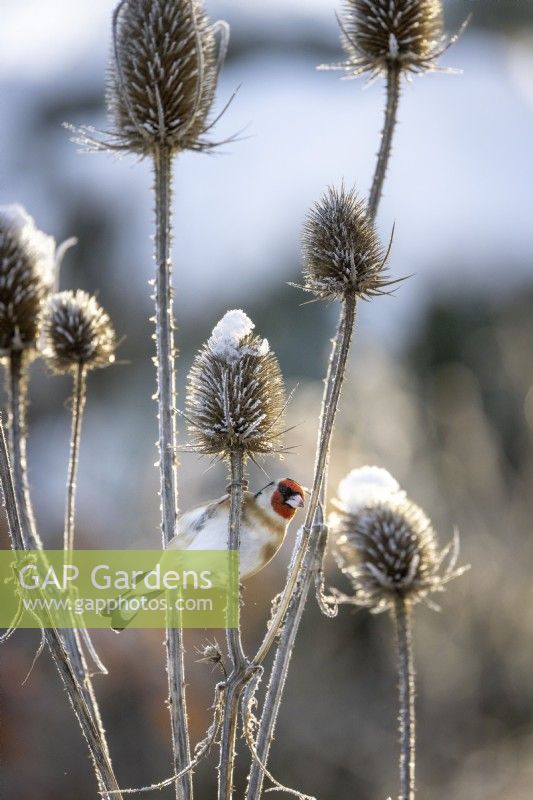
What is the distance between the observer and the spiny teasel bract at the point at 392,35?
2.14 meters

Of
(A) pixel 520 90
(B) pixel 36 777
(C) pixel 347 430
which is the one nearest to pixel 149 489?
(C) pixel 347 430

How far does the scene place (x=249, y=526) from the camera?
1.88 m

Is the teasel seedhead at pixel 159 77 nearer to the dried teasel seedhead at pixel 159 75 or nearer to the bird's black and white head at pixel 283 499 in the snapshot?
the dried teasel seedhead at pixel 159 75

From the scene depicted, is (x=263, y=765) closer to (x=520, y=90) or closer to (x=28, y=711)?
(x=28, y=711)

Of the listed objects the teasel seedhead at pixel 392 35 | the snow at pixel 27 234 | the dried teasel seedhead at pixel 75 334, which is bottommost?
the dried teasel seedhead at pixel 75 334

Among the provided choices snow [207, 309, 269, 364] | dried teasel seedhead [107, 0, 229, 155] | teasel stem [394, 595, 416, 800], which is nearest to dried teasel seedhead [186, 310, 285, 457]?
snow [207, 309, 269, 364]

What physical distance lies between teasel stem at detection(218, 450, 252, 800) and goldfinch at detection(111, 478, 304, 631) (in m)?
0.19

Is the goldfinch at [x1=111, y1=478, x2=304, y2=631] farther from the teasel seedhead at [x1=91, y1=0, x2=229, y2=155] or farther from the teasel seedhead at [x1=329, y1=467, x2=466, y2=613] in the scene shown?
the teasel seedhead at [x1=91, y1=0, x2=229, y2=155]

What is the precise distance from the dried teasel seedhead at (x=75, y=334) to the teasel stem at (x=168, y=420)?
22 centimetres

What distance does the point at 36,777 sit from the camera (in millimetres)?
5105

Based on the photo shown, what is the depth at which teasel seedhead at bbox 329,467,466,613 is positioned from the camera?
1.72m

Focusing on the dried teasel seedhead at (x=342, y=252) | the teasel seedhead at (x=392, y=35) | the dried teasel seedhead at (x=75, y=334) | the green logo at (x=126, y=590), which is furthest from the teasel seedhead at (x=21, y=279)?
the teasel seedhead at (x=392, y=35)

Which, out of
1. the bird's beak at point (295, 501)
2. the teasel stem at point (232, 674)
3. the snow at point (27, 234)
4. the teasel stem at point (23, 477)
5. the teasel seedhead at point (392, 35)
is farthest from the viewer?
the teasel seedhead at point (392, 35)

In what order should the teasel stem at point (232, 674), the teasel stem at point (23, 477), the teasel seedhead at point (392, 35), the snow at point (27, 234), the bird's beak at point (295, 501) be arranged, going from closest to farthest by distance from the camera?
the teasel stem at point (232, 674) < the teasel stem at point (23, 477) < the snow at point (27, 234) < the bird's beak at point (295, 501) < the teasel seedhead at point (392, 35)
